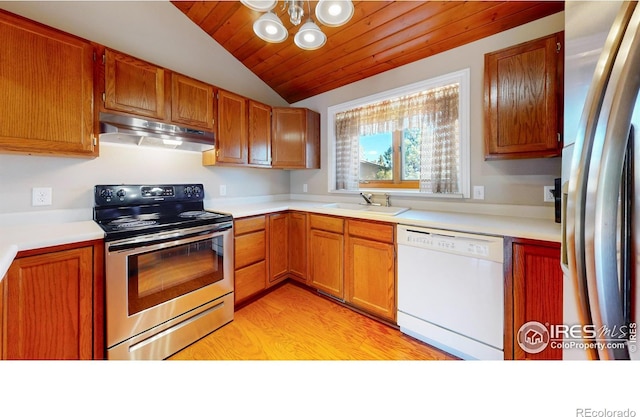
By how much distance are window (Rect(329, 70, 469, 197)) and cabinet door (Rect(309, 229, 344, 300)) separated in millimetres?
805

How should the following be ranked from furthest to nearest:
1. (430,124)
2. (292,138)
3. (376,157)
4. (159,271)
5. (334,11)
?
(292,138) → (376,157) → (430,124) → (159,271) → (334,11)

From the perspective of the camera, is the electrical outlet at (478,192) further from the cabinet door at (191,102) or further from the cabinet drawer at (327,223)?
the cabinet door at (191,102)

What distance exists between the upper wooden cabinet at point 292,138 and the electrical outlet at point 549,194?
2.17m

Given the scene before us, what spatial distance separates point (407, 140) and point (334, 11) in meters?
1.46

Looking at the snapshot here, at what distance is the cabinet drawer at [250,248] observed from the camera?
6.97 ft

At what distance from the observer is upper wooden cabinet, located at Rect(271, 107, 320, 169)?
109 inches

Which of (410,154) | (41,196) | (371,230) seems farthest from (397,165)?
(41,196)

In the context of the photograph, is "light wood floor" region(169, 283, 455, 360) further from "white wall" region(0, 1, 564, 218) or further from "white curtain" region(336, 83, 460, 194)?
"white curtain" region(336, 83, 460, 194)

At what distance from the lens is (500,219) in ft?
5.49

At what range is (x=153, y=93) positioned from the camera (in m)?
1.78

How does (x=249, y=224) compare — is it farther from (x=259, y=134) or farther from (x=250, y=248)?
(x=259, y=134)

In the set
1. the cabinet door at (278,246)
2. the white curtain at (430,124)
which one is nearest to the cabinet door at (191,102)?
the cabinet door at (278,246)
